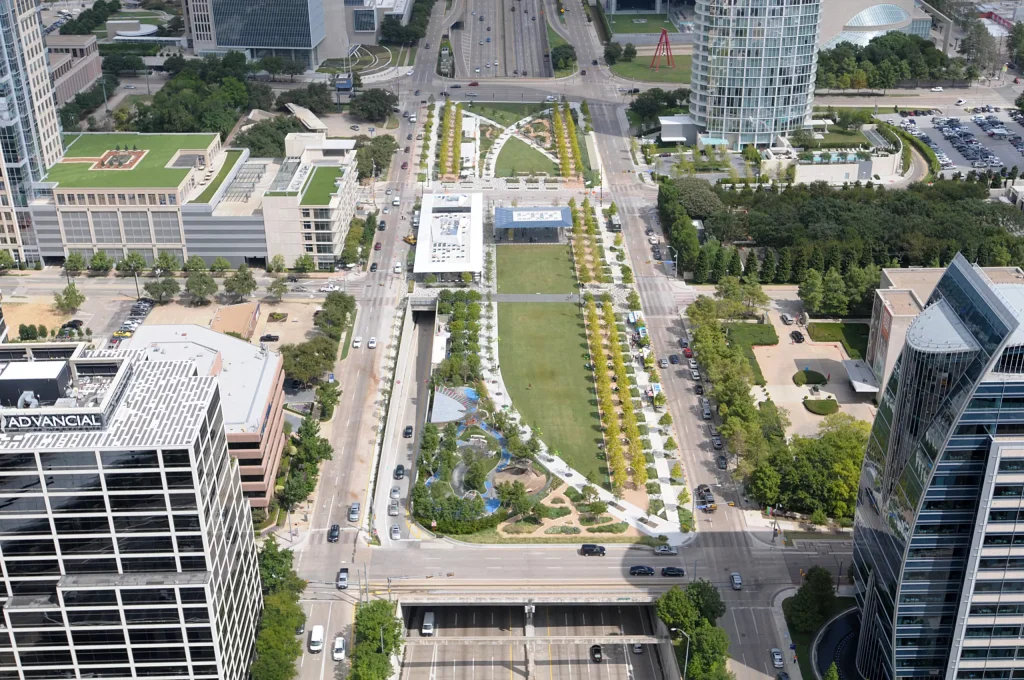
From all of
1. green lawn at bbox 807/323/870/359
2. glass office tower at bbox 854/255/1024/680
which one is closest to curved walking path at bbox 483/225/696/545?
green lawn at bbox 807/323/870/359

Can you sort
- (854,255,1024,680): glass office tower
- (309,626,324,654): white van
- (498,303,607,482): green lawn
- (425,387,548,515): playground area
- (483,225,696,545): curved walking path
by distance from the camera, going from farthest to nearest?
1. (498,303,607,482): green lawn
2. (425,387,548,515): playground area
3. (483,225,696,545): curved walking path
4. (309,626,324,654): white van
5. (854,255,1024,680): glass office tower

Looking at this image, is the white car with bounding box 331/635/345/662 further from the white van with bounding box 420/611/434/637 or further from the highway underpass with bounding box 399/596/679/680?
Answer: the white van with bounding box 420/611/434/637

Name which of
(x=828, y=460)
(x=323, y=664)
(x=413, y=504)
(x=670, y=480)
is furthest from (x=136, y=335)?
(x=828, y=460)

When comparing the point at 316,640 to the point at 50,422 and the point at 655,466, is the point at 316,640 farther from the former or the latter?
the point at 655,466

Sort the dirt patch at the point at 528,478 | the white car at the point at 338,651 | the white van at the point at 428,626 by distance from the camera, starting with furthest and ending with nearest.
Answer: the dirt patch at the point at 528,478
the white van at the point at 428,626
the white car at the point at 338,651

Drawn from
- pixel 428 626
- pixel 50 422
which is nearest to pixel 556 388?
pixel 428 626

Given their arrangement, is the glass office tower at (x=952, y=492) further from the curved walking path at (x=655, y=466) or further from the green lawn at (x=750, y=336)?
the green lawn at (x=750, y=336)

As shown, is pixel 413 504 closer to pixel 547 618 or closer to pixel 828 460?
pixel 547 618

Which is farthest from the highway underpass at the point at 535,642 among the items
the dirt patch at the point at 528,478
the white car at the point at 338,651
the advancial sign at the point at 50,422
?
the advancial sign at the point at 50,422
